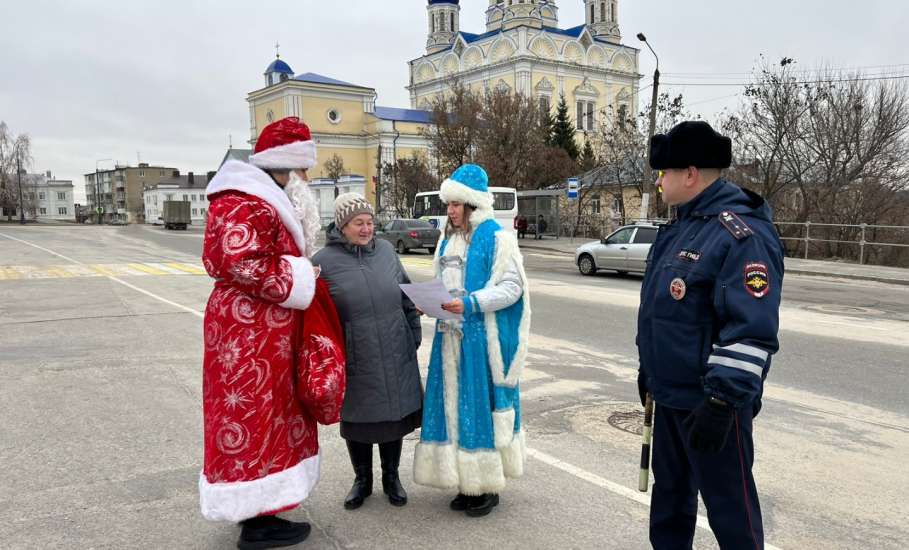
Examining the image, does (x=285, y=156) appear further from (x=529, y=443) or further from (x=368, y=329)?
(x=529, y=443)

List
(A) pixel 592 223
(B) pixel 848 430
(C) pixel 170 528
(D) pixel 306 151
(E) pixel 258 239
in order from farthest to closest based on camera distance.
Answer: (A) pixel 592 223 → (B) pixel 848 430 → (C) pixel 170 528 → (D) pixel 306 151 → (E) pixel 258 239

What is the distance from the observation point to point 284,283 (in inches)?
117

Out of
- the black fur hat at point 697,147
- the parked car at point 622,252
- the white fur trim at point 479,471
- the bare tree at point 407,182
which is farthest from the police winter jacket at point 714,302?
the bare tree at point 407,182

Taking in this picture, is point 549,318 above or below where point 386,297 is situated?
below

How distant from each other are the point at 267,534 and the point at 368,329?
1.15 m

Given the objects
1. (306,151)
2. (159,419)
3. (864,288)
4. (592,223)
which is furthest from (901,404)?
(592,223)

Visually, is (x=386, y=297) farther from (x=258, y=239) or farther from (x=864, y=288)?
(x=864, y=288)

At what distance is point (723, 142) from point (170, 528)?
335 cm

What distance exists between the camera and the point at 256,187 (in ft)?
9.98

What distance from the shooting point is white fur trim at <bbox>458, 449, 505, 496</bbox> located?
354cm

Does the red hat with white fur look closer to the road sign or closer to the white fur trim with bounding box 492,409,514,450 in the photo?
the white fur trim with bounding box 492,409,514,450

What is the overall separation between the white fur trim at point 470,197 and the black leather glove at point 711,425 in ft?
5.54

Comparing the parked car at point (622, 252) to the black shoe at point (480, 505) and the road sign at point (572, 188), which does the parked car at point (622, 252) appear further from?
the black shoe at point (480, 505)

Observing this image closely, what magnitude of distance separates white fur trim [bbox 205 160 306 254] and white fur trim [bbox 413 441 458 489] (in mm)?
1355
